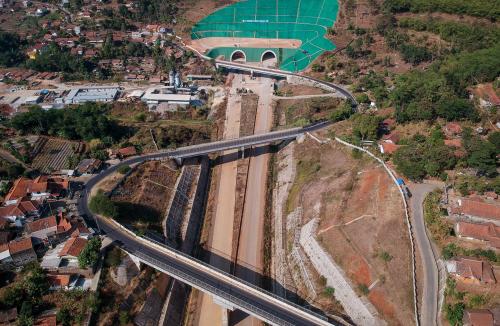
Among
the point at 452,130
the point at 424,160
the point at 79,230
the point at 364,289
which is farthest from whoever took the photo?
the point at 452,130

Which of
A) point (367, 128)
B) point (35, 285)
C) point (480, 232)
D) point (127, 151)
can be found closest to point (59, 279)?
point (35, 285)

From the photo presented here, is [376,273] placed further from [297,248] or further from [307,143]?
[307,143]


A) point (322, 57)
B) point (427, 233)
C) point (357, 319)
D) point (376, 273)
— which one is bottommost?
point (357, 319)

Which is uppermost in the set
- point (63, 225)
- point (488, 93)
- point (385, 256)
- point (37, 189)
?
point (488, 93)

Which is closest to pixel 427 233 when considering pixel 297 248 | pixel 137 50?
pixel 297 248

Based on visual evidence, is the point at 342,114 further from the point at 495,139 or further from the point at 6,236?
the point at 6,236

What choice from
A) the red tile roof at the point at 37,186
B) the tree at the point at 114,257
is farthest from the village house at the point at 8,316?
the red tile roof at the point at 37,186

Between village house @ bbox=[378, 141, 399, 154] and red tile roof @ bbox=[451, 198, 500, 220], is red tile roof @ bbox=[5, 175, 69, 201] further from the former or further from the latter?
red tile roof @ bbox=[451, 198, 500, 220]

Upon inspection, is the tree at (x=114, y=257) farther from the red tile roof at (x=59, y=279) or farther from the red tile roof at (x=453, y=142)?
the red tile roof at (x=453, y=142)
